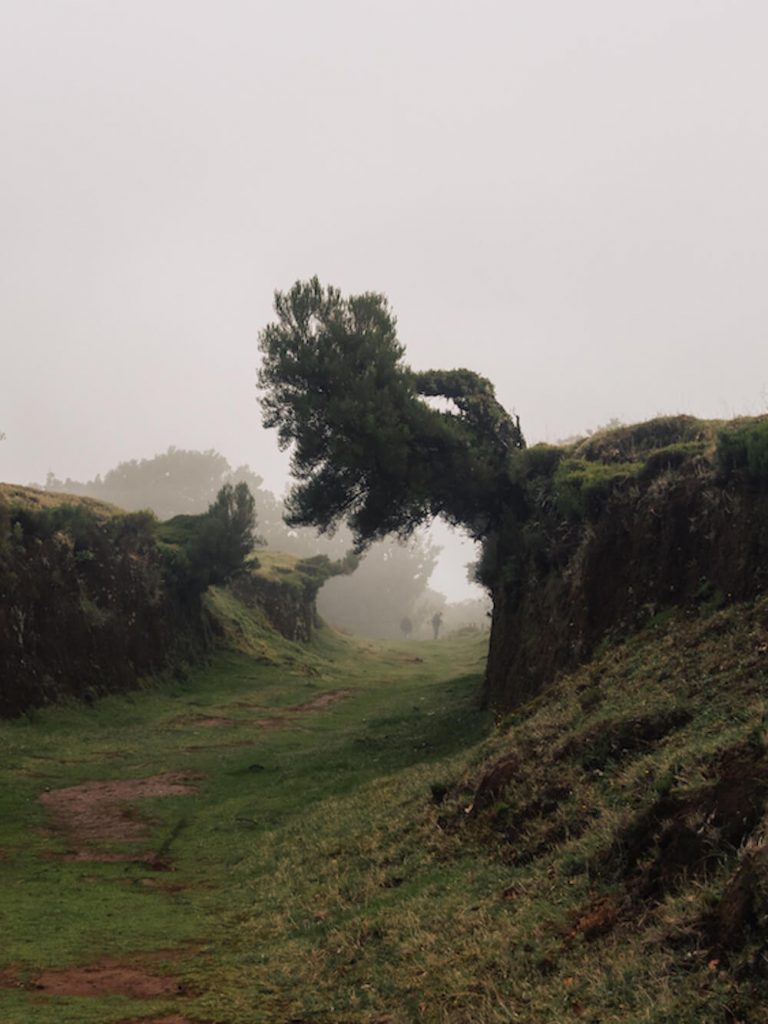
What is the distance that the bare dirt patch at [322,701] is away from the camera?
36.3 m

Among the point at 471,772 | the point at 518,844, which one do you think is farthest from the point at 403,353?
the point at 518,844

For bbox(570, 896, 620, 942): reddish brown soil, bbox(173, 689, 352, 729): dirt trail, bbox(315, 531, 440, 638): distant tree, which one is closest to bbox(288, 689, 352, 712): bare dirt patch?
bbox(173, 689, 352, 729): dirt trail

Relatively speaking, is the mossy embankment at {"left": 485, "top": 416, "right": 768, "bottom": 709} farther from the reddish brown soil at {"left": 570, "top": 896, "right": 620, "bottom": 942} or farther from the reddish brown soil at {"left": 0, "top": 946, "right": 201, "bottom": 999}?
the reddish brown soil at {"left": 0, "top": 946, "right": 201, "bottom": 999}

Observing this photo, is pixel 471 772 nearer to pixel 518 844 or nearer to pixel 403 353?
pixel 518 844

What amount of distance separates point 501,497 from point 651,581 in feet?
40.8

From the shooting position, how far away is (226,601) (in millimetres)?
59000

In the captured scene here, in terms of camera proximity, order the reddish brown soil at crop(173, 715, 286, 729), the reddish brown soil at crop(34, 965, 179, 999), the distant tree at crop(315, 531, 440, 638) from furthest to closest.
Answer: the distant tree at crop(315, 531, 440, 638)
the reddish brown soil at crop(173, 715, 286, 729)
the reddish brown soil at crop(34, 965, 179, 999)

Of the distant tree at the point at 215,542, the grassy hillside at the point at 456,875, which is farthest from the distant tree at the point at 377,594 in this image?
the grassy hillside at the point at 456,875

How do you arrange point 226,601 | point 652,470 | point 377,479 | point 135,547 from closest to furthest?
point 652,470, point 377,479, point 135,547, point 226,601

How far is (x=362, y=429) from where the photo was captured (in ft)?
89.1

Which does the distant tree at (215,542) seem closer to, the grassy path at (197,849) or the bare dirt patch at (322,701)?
the bare dirt patch at (322,701)

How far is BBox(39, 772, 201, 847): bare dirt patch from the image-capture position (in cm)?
1620

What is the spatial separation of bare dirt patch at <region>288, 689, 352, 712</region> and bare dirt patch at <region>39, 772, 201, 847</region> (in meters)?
13.9

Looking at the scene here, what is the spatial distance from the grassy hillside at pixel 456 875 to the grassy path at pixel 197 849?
7 centimetres
